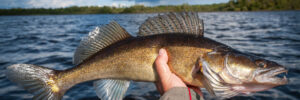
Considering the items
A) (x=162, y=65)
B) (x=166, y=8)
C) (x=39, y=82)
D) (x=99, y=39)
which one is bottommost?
(x=166, y=8)

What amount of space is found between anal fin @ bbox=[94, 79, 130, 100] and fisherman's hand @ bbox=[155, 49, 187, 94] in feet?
1.83

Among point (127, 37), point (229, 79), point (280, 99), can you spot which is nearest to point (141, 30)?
point (127, 37)

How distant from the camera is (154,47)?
2.14 metres

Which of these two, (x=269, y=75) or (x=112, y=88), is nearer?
(x=269, y=75)

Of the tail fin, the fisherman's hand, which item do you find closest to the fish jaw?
the fisherman's hand

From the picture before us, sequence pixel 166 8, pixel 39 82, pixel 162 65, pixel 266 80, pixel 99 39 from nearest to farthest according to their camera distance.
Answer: pixel 266 80, pixel 162 65, pixel 39 82, pixel 99 39, pixel 166 8

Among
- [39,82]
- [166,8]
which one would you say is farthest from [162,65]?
[166,8]

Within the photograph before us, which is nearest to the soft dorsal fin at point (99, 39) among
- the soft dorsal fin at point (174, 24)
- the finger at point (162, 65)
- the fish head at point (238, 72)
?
the soft dorsal fin at point (174, 24)

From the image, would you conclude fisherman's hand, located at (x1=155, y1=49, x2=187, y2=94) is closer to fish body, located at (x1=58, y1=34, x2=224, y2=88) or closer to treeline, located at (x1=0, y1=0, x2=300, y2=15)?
fish body, located at (x1=58, y1=34, x2=224, y2=88)

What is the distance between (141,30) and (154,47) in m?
0.34

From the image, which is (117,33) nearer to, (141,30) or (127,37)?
(127,37)

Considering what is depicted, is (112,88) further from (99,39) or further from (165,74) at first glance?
(165,74)

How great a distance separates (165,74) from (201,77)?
37 cm

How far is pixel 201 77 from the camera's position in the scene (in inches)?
79.4
